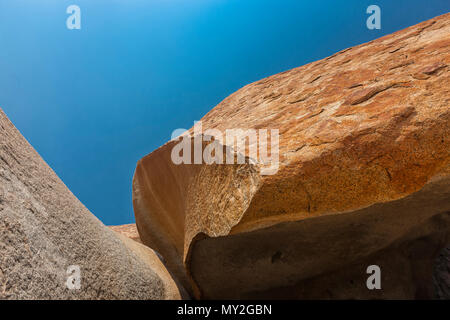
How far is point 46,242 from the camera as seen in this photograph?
149cm

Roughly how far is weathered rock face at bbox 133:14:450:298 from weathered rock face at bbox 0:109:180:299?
79 cm

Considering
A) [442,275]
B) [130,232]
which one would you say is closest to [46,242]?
[442,275]

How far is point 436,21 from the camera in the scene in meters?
2.81

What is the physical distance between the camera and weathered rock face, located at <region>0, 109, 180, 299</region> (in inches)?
48.9

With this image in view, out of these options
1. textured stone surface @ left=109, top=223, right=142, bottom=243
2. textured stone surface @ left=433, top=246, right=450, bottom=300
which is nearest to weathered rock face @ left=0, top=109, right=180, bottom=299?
textured stone surface @ left=109, top=223, right=142, bottom=243

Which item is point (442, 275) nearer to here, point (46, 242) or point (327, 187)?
point (327, 187)

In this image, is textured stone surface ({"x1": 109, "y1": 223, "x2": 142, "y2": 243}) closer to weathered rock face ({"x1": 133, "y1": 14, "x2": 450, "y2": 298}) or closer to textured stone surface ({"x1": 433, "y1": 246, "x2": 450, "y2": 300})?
weathered rock face ({"x1": 133, "y1": 14, "x2": 450, "y2": 298})

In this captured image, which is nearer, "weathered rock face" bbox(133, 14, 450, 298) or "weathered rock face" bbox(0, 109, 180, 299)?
"weathered rock face" bbox(0, 109, 180, 299)

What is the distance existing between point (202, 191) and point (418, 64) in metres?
1.99

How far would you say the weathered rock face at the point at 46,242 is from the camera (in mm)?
1241

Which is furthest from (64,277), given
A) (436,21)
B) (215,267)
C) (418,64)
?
(436,21)

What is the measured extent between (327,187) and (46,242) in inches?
64.3
